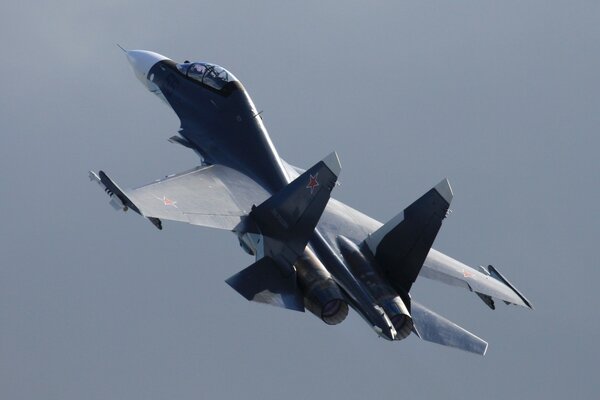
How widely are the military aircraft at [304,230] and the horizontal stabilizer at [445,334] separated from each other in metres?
0.02

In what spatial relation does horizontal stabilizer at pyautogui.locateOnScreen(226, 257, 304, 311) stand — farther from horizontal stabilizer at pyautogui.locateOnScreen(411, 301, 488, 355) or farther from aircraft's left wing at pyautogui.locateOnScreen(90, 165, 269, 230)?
horizontal stabilizer at pyautogui.locateOnScreen(411, 301, 488, 355)

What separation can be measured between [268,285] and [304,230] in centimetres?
160

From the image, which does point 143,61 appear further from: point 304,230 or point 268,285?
point 268,285

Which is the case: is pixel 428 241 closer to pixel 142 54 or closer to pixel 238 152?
pixel 238 152

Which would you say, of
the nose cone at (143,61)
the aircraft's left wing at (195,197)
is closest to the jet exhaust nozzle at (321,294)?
the aircraft's left wing at (195,197)

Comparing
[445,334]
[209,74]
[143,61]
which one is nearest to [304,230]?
[445,334]

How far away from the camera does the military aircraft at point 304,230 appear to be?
108 feet

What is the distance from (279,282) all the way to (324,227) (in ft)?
12.5

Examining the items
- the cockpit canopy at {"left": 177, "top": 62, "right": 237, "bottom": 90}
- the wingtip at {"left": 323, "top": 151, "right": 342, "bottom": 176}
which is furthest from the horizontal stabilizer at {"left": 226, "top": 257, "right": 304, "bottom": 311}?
the cockpit canopy at {"left": 177, "top": 62, "right": 237, "bottom": 90}

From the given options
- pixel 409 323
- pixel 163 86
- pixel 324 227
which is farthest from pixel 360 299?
pixel 163 86

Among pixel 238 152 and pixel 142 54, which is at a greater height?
pixel 142 54

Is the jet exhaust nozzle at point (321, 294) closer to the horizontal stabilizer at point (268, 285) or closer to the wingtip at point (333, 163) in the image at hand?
the horizontal stabilizer at point (268, 285)

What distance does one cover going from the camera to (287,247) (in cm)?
3331

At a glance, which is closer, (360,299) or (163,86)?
(360,299)
